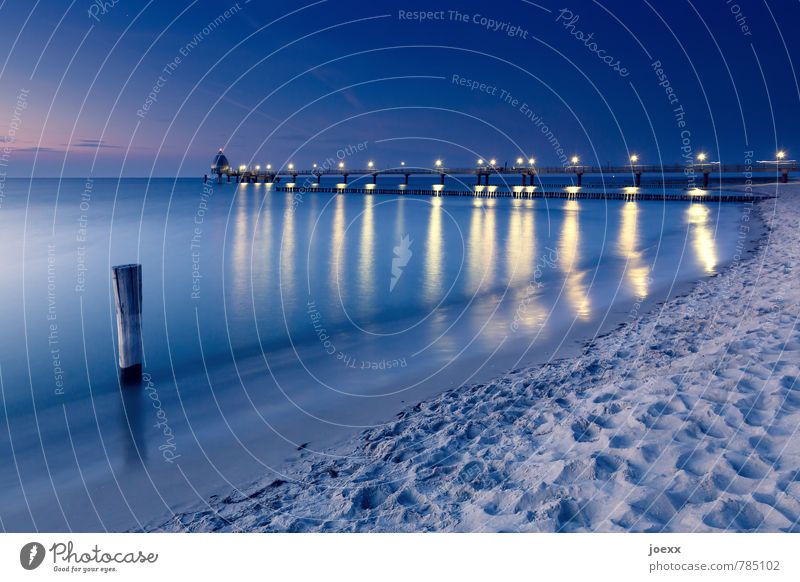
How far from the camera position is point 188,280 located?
18.0 metres

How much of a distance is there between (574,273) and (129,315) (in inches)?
615

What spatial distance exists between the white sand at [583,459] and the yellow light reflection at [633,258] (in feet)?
26.9

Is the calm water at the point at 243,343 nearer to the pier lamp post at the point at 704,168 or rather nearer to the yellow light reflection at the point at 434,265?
the yellow light reflection at the point at 434,265

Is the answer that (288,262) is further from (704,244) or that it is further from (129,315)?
(704,244)

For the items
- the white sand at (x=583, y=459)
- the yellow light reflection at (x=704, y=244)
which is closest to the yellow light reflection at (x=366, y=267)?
the white sand at (x=583, y=459)

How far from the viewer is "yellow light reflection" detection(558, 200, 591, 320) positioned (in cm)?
1334

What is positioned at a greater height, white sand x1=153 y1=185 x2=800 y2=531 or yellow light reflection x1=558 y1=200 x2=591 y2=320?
yellow light reflection x1=558 y1=200 x2=591 y2=320

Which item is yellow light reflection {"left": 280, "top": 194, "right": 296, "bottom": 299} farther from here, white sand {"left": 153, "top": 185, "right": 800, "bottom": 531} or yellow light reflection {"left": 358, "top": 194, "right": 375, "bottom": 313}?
white sand {"left": 153, "top": 185, "right": 800, "bottom": 531}

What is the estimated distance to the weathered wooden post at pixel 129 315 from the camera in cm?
818

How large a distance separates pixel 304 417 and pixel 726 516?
17.2ft

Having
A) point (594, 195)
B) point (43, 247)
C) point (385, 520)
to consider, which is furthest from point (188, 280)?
point (594, 195)

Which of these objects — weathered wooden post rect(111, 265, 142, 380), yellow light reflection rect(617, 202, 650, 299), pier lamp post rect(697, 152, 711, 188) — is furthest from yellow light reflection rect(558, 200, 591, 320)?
pier lamp post rect(697, 152, 711, 188)

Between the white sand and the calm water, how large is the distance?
1042 mm

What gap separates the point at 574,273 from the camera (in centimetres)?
1939
